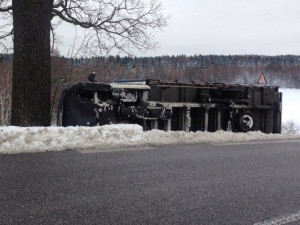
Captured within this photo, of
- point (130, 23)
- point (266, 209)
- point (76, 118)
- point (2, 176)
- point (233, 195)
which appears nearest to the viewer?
point (266, 209)

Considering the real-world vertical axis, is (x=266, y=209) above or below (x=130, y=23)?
below

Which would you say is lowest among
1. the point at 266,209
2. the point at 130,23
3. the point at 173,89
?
the point at 266,209

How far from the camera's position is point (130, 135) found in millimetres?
8984

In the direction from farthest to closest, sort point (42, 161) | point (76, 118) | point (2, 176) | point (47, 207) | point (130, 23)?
point (130, 23) < point (76, 118) < point (42, 161) < point (2, 176) < point (47, 207)

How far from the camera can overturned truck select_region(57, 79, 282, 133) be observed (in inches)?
392

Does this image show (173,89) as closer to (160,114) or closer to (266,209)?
(160,114)

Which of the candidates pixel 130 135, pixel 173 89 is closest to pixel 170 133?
pixel 130 135

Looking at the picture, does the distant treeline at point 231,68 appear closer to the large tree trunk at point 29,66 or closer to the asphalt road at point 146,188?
the large tree trunk at point 29,66

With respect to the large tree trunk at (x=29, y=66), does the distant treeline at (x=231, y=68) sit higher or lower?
higher

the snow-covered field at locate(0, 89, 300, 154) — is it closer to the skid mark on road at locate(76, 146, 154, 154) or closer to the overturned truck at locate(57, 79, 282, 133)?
the skid mark on road at locate(76, 146, 154, 154)

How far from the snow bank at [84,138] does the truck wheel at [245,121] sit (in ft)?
8.59

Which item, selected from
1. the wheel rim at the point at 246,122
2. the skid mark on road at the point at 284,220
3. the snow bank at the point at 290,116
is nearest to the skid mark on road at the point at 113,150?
the skid mark on road at the point at 284,220

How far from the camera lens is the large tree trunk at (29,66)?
9516 mm

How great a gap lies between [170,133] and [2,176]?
5146 millimetres
